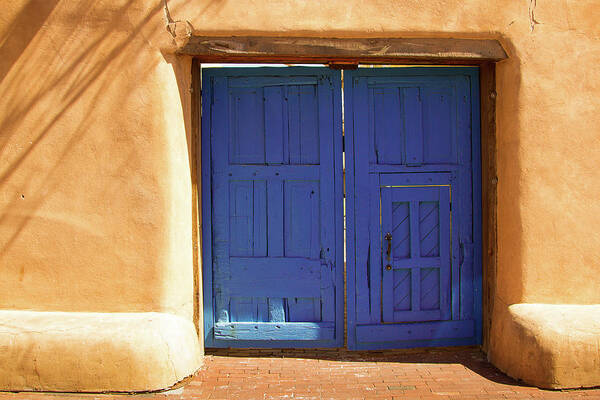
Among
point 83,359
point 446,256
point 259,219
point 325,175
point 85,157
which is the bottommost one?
point 83,359

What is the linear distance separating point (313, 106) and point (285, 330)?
76.7 inches

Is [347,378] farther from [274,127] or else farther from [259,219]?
[274,127]

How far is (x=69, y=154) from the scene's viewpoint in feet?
13.6

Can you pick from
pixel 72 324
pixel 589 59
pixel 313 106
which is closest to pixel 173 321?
pixel 72 324

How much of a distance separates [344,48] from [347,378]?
2.58 metres

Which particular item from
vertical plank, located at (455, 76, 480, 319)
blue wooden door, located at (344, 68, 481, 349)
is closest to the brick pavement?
blue wooden door, located at (344, 68, 481, 349)

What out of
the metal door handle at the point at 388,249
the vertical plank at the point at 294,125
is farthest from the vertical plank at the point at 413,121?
the vertical plank at the point at 294,125

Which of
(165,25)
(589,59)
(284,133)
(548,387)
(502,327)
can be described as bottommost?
(548,387)

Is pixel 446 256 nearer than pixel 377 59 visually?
No

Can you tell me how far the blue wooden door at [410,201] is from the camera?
465cm

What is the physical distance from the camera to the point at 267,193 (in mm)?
4621

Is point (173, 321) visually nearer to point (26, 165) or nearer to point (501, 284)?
point (26, 165)

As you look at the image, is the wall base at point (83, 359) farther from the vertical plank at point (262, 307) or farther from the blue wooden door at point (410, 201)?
the blue wooden door at point (410, 201)

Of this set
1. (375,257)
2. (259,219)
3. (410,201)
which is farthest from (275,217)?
(410,201)
